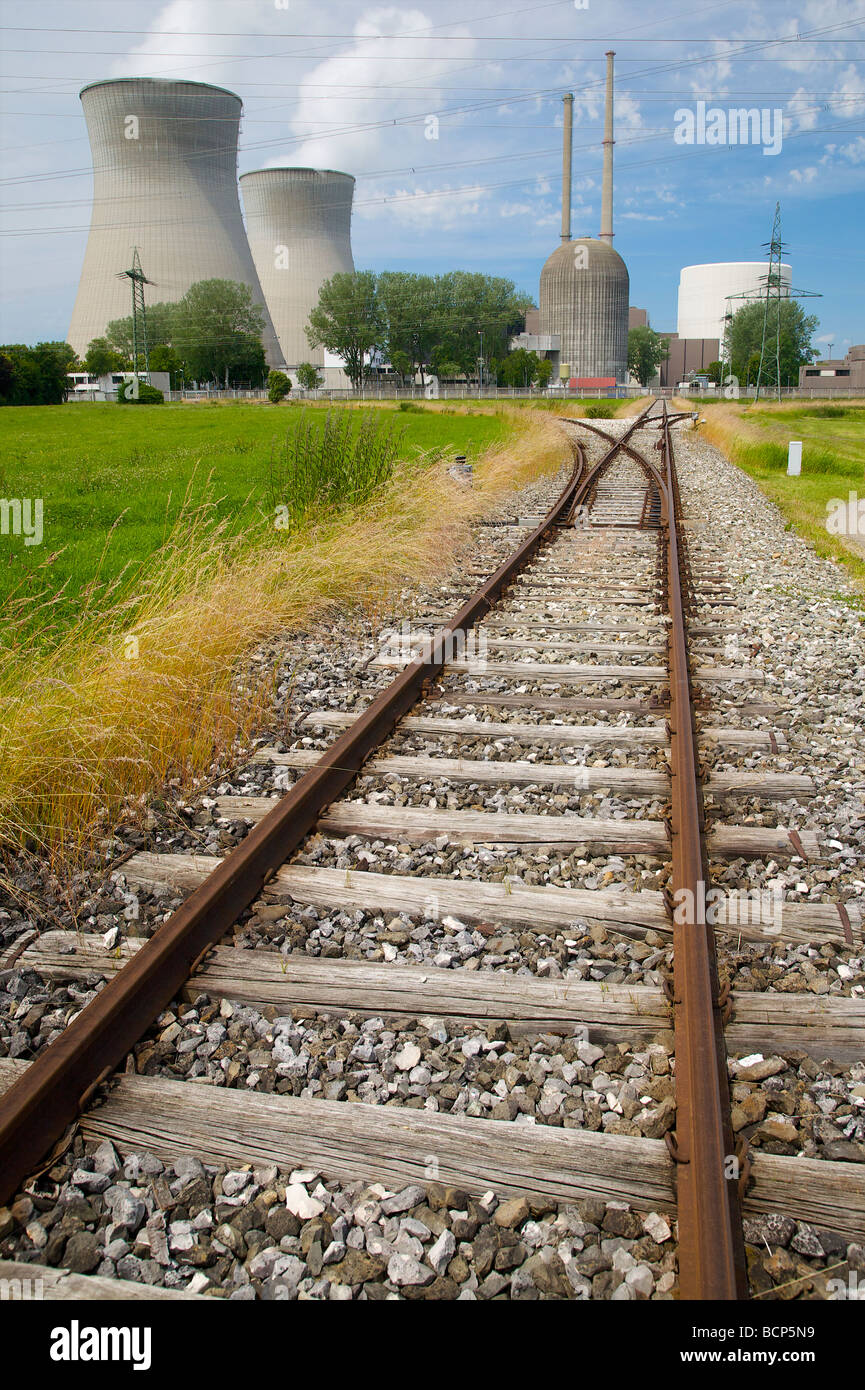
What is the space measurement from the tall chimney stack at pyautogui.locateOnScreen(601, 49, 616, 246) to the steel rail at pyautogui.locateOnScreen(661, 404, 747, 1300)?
105 meters

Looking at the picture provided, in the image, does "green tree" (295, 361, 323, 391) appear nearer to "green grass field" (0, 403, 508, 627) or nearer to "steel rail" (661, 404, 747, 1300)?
"green grass field" (0, 403, 508, 627)

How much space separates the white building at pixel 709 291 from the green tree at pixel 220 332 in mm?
74115

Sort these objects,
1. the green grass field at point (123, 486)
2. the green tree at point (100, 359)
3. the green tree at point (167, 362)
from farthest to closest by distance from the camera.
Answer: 1. the green tree at point (167, 362)
2. the green tree at point (100, 359)
3. the green grass field at point (123, 486)

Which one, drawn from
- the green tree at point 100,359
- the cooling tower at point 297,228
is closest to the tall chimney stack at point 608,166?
the cooling tower at point 297,228

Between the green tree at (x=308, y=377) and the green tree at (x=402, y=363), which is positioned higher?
the green tree at (x=402, y=363)

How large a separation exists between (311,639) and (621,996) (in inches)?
152

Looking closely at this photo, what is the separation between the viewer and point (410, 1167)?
1812mm

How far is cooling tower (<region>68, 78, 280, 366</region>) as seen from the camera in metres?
52.9

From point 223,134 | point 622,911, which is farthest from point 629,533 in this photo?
point 223,134

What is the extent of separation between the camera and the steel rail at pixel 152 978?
183cm

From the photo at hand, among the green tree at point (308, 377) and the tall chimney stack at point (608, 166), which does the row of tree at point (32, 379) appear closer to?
the green tree at point (308, 377)

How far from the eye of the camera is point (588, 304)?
10125 centimetres

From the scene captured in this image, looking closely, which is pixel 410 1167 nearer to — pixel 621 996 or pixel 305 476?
pixel 621 996

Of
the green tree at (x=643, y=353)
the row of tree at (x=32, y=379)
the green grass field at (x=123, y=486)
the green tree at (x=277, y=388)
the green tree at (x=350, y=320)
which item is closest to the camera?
the green grass field at (x=123, y=486)
